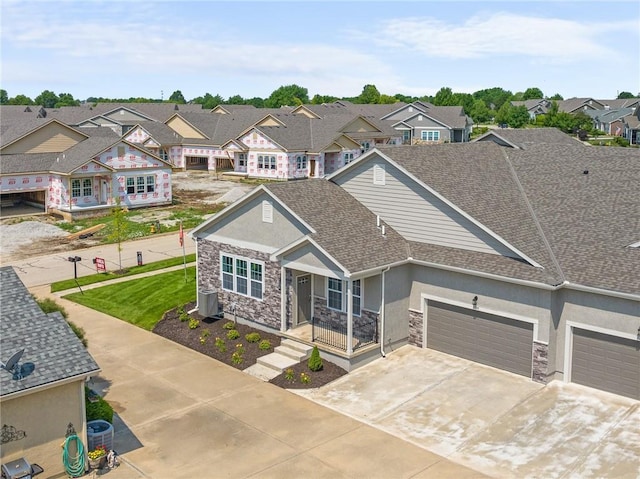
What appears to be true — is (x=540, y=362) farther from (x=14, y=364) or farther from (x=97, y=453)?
(x=14, y=364)

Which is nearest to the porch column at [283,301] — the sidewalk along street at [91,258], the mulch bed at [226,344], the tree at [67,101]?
the mulch bed at [226,344]

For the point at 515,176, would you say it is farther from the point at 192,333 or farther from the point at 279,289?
the point at 192,333

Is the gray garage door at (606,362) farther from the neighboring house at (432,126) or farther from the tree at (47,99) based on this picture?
the tree at (47,99)

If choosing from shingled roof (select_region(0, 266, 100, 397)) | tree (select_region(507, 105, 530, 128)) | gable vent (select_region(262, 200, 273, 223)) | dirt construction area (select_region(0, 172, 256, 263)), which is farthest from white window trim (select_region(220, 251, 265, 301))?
tree (select_region(507, 105, 530, 128))

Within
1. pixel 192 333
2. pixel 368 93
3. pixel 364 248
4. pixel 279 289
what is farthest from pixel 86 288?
pixel 368 93

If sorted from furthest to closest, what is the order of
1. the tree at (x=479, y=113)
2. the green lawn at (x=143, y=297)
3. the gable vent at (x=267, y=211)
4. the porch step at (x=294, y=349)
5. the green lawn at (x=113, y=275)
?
the tree at (x=479, y=113) → the green lawn at (x=113, y=275) → the green lawn at (x=143, y=297) → the gable vent at (x=267, y=211) → the porch step at (x=294, y=349)

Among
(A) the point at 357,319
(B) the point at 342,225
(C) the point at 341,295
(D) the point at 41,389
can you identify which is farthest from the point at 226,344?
(D) the point at 41,389
